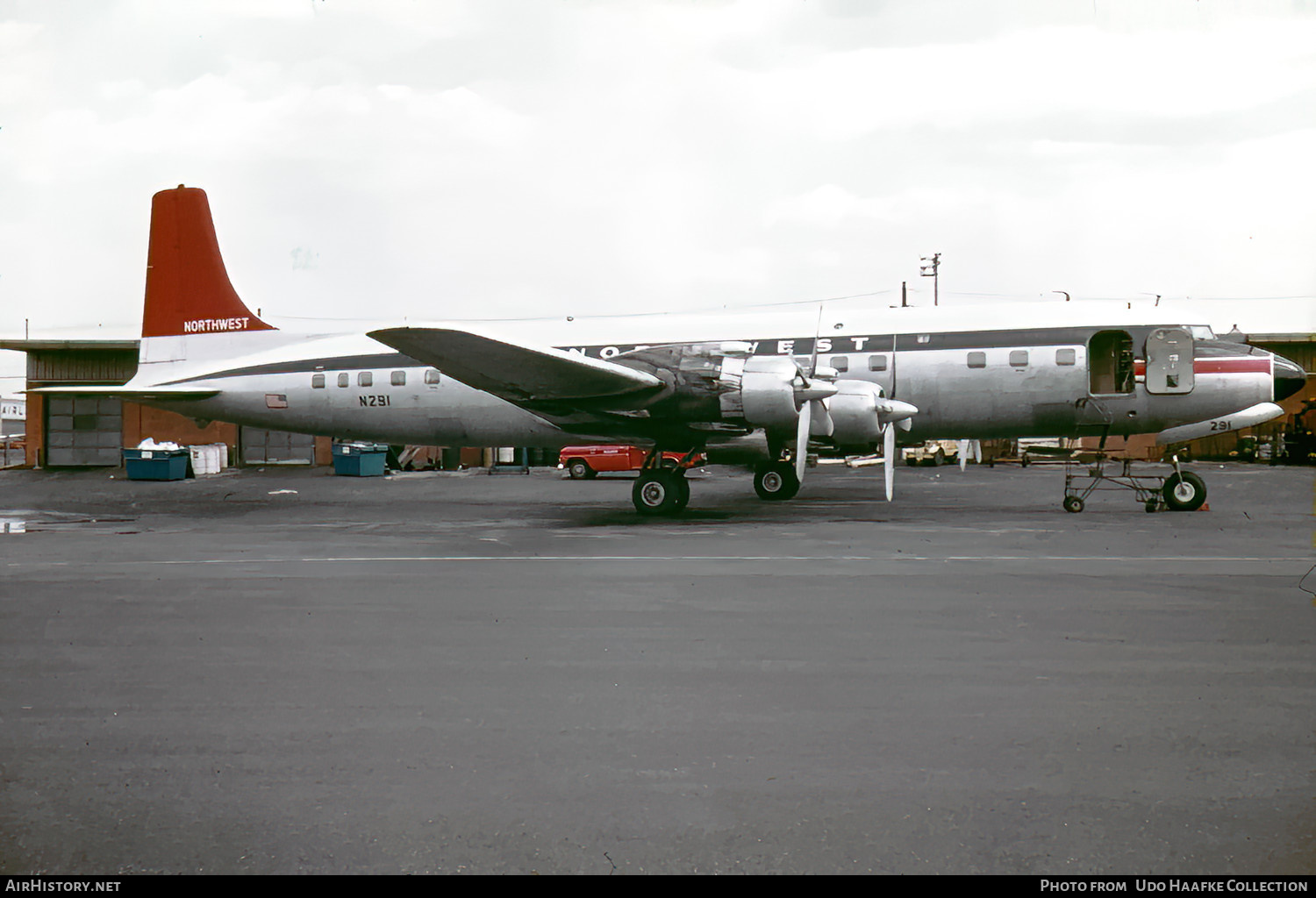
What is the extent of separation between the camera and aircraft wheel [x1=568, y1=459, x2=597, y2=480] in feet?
107

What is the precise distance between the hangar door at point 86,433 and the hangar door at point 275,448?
625 cm

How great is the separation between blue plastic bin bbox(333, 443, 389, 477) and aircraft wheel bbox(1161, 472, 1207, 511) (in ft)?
93.8

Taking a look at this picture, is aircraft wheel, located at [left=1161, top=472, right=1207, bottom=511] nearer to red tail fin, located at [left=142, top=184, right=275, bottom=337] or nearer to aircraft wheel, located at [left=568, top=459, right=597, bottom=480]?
aircraft wheel, located at [left=568, top=459, right=597, bottom=480]

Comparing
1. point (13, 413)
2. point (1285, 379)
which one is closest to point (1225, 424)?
point (1285, 379)

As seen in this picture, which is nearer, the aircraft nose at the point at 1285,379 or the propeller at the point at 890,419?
the propeller at the point at 890,419

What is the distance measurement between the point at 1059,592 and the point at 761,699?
447 centimetres

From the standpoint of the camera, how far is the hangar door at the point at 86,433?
45156 millimetres

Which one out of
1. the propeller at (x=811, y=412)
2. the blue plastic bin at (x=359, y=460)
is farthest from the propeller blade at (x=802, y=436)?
the blue plastic bin at (x=359, y=460)

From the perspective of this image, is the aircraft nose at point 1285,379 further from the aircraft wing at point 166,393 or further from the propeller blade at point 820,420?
the aircraft wing at point 166,393

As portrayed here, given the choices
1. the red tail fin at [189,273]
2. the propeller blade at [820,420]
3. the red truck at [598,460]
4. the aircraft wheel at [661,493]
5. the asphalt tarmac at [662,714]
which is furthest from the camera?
the red truck at [598,460]

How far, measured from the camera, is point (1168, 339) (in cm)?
1717

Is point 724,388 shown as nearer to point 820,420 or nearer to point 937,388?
point 820,420

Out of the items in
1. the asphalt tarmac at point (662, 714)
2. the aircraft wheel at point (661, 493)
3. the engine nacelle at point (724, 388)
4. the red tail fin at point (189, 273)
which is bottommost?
the asphalt tarmac at point (662, 714)

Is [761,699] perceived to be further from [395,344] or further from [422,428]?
[422,428]
